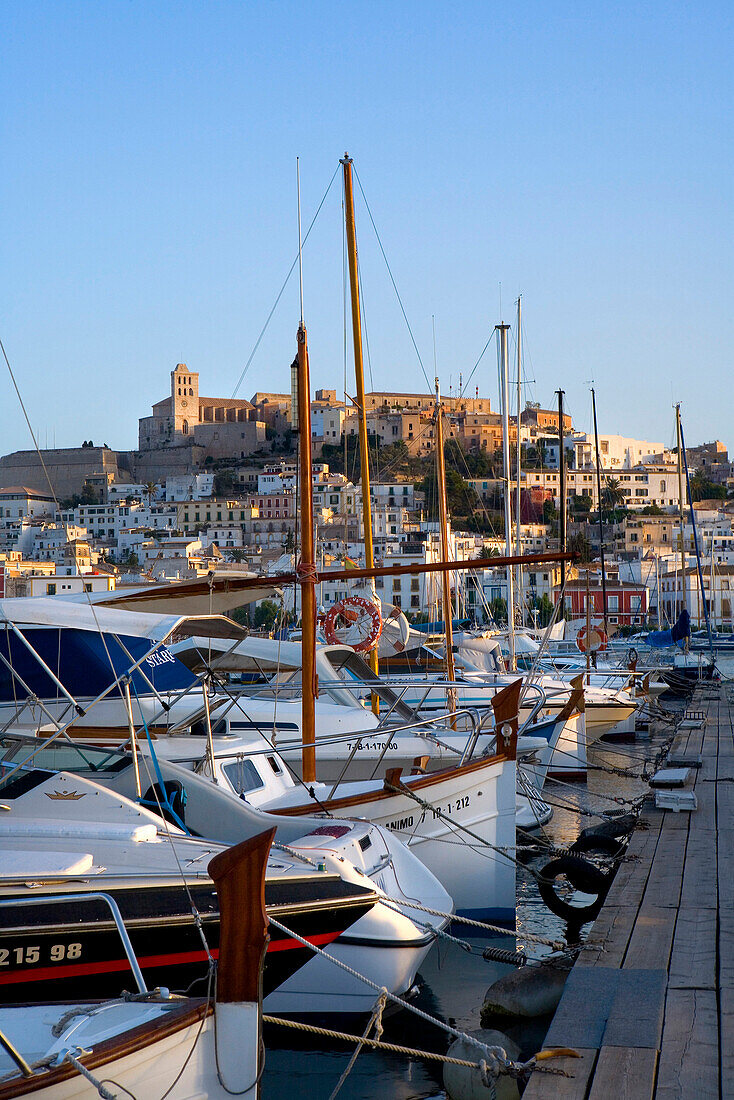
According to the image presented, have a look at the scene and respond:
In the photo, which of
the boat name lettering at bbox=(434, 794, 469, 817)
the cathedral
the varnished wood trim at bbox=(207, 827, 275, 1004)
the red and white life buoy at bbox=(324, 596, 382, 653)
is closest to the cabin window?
the boat name lettering at bbox=(434, 794, 469, 817)

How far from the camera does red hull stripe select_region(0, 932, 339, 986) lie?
6.04 meters

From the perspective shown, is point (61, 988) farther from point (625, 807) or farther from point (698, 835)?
point (625, 807)

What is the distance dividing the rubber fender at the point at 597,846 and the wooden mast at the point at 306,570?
2.55 metres

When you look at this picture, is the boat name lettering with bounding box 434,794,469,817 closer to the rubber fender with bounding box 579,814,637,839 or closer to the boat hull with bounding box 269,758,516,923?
the boat hull with bounding box 269,758,516,923

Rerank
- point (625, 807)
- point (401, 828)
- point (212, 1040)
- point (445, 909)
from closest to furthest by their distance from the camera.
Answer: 1. point (212, 1040)
2. point (445, 909)
3. point (401, 828)
4. point (625, 807)

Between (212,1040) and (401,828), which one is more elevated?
(212,1040)

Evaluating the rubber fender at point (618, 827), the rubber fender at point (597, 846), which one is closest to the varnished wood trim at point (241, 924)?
the rubber fender at point (597, 846)

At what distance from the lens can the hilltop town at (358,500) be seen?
82562 mm

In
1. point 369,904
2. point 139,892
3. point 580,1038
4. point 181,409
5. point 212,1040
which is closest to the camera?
point 212,1040

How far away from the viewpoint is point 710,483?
139 meters

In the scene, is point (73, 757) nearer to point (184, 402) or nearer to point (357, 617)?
point (357, 617)

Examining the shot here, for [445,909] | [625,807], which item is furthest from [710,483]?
[445,909]

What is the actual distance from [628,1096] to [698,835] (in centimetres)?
556

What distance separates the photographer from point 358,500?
9956 cm
